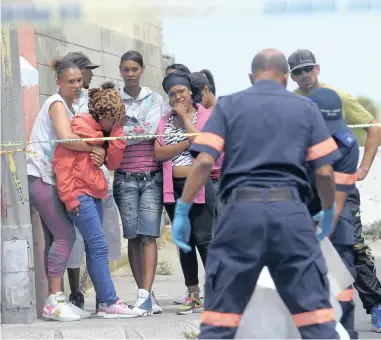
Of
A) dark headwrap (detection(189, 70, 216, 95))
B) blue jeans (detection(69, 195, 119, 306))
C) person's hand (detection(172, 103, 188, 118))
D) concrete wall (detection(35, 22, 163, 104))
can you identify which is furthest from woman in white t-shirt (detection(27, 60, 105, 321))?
concrete wall (detection(35, 22, 163, 104))

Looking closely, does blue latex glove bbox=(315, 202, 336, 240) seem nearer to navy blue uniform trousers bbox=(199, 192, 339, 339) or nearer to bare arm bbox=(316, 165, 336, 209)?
bare arm bbox=(316, 165, 336, 209)

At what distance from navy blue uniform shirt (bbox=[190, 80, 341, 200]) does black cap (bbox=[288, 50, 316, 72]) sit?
1.87 metres

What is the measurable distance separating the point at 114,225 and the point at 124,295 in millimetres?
1298

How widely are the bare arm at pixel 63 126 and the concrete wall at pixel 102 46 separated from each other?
4.50 feet

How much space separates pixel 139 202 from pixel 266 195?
9.42 feet

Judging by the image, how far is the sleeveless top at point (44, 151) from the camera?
7883 millimetres

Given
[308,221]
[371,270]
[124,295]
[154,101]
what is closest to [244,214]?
[308,221]

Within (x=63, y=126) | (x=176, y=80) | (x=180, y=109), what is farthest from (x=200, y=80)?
(x=63, y=126)

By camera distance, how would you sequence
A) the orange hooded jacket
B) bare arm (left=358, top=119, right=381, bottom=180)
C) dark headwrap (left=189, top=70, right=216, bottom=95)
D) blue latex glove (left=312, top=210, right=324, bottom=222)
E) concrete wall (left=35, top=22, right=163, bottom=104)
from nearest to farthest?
blue latex glove (left=312, top=210, right=324, bottom=222), bare arm (left=358, top=119, right=381, bottom=180), the orange hooded jacket, dark headwrap (left=189, top=70, right=216, bottom=95), concrete wall (left=35, top=22, right=163, bottom=104)

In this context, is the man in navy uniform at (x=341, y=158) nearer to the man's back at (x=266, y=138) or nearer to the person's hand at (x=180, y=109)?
the man's back at (x=266, y=138)

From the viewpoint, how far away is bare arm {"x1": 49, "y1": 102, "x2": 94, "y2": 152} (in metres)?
7.77

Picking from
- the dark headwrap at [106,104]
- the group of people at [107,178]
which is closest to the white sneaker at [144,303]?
the group of people at [107,178]

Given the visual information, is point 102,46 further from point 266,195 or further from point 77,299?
point 266,195

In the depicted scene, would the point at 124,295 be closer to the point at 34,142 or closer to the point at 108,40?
the point at 34,142
